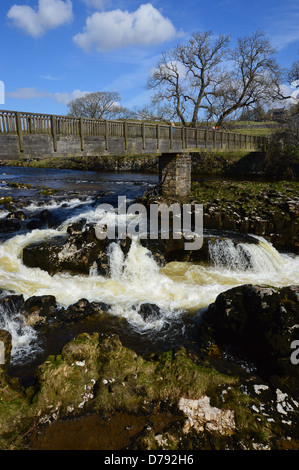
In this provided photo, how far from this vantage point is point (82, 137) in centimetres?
1426

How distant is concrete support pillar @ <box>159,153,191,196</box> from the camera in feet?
70.1

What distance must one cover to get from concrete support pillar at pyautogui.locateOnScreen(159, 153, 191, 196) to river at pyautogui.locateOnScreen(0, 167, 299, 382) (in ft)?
24.6

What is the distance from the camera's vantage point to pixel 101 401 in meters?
5.83

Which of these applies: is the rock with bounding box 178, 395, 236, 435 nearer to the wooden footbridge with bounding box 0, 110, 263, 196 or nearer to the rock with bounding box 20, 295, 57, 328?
the rock with bounding box 20, 295, 57, 328

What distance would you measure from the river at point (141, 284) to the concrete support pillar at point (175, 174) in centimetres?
751

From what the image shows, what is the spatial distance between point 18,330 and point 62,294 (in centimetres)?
227

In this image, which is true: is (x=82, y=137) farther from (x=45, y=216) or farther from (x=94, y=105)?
(x=94, y=105)

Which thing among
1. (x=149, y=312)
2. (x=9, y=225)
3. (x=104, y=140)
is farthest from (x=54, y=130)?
(x=149, y=312)

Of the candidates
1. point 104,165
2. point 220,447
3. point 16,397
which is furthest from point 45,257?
point 104,165

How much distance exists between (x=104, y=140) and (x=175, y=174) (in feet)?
23.4

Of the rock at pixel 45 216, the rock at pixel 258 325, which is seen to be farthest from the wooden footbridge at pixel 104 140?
the rock at pixel 258 325

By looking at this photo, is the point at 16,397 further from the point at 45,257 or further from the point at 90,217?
the point at 90,217

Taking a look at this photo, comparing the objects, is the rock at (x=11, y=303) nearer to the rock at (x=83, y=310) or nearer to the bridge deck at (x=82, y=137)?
the rock at (x=83, y=310)

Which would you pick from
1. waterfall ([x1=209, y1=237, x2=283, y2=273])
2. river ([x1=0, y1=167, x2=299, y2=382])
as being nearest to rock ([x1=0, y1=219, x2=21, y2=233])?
river ([x1=0, y1=167, x2=299, y2=382])
